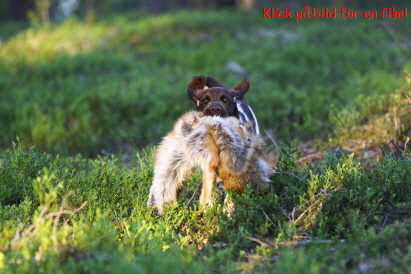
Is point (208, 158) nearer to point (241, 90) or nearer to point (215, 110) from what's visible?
point (215, 110)

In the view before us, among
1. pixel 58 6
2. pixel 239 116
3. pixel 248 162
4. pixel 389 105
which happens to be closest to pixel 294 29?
pixel 389 105

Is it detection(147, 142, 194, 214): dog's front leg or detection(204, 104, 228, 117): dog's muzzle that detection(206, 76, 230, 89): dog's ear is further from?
detection(147, 142, 194, 214): dog's front leg

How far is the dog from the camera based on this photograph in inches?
159

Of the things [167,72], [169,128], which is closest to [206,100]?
[169,128]

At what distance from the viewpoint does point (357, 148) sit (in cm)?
662

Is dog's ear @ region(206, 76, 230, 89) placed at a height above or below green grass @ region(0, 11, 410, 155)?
above

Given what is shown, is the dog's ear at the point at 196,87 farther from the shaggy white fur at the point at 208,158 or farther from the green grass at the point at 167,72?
the green grass at the point at 167,72

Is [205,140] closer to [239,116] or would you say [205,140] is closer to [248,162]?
[248,162]

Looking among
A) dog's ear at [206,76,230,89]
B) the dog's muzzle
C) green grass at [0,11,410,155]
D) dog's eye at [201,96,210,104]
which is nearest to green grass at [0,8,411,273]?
green grass at [0,11,410,155]

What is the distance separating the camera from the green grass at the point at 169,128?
359 cm

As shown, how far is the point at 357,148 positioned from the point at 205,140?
10.6 feet

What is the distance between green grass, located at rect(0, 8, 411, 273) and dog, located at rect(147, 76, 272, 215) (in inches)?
6.0

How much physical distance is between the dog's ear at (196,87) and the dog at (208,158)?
0.62 metres

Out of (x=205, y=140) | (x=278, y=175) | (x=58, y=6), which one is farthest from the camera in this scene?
(x=58, y=6)
